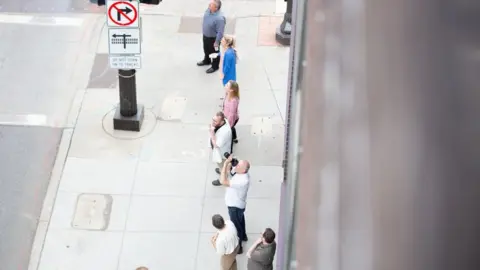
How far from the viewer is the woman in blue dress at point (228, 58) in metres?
11.0

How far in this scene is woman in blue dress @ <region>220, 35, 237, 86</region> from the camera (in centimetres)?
1099

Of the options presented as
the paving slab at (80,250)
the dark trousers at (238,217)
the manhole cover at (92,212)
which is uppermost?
the dark trousers at (238,217)

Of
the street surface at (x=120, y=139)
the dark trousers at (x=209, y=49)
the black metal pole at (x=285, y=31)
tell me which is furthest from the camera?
the black metal pole at (x=285, y=31)

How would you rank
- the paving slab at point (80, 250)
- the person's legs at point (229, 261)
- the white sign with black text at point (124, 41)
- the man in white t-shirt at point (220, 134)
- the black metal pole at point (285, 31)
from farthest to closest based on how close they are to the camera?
1. the black metal pole at point (285, 31)
2. the white sign with black text at point (124, 41)
3. the man in white t-shirt at point (220, 134)
4. the paving slab at point (80, 250)
5. the person's legs at point (229, 261)

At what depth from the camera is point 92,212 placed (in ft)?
32.7

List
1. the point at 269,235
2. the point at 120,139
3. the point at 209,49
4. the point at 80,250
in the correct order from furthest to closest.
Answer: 1. the point at 209,49
2. the point at 120,139
3. the point at 80,250
4. the point at 269,235

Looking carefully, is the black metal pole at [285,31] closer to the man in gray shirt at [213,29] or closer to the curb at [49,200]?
the man in gray shirt at [213,29]

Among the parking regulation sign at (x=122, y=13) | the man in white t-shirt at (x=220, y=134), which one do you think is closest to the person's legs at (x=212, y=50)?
the parking regulation sign at (x=122, y=13)

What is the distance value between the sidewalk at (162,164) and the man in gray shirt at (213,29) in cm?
38

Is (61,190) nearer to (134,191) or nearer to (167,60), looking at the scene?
(134,191)

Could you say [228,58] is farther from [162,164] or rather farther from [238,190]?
[238,190]

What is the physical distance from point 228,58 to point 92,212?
288cm

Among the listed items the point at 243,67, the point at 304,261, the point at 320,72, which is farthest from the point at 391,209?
the point at 243,67

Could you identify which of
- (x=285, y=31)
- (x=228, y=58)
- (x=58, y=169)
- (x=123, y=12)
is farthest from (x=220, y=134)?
(x=285, y=31)
